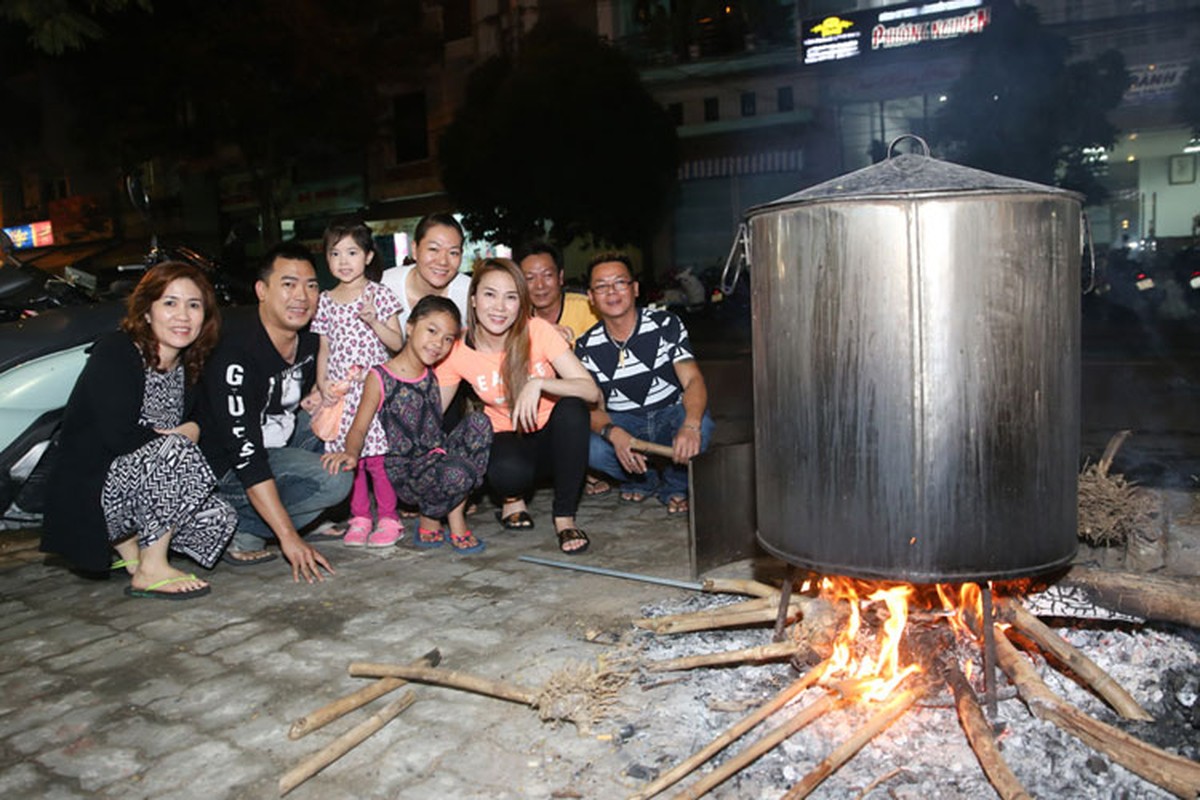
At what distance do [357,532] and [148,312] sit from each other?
1.51m

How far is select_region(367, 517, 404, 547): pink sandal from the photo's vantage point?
4527mm

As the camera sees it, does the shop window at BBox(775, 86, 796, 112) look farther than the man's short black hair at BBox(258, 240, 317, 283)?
Yes

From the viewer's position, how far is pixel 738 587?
131 inches

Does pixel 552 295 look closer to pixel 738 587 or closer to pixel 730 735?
pixel 738 587

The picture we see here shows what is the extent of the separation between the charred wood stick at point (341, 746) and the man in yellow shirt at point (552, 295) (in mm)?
2686

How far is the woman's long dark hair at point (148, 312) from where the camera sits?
3695 millimetres

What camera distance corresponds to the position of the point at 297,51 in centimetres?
1972

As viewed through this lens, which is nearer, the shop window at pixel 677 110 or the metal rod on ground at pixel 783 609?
the metal rod on ground at pixel 783 609

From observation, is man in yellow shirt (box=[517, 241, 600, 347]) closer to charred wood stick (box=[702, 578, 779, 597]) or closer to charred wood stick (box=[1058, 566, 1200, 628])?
charred wood stick (box=[702, 578, 779, 597])

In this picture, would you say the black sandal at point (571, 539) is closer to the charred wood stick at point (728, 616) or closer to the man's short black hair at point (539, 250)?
the charred wood stick at point (728, 616)

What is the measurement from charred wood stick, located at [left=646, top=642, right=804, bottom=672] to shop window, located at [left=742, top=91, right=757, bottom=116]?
75.4 ft

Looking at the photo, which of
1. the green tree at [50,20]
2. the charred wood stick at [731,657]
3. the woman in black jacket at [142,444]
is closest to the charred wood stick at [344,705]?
the charred wood stick at [731,657]

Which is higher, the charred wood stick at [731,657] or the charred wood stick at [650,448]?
the charred wood stick at [650,448]

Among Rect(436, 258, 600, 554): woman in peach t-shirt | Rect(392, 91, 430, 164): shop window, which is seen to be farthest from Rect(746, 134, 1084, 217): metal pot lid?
Rect(392, 91, 430, 164): shop window
